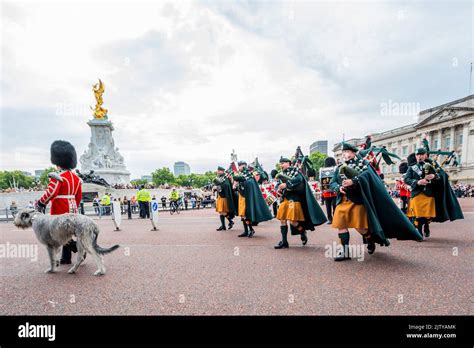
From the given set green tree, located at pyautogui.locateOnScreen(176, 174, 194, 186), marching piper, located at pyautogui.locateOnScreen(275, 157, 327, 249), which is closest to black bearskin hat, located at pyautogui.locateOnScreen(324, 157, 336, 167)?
marching piper, located at pyautogui.locateOnScreen(275, 157, 327, 249)

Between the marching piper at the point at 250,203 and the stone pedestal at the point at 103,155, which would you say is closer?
the marching piper at the point at 250,203

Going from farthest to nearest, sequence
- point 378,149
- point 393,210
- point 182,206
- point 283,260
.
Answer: point 182,206
point 378,149
point 283,260
point 393,210

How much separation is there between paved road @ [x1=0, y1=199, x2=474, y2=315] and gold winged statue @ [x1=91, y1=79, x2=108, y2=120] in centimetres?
4253

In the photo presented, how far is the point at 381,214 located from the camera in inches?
195

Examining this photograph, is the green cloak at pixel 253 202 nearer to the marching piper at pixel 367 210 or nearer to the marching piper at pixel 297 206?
the marching piper at pixel 297 206

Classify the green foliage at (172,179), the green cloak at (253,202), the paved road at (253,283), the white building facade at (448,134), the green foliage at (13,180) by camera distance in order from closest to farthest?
the paved road at (253,283), the green cloak at (253,202), the white building facade at (448,134), the green foliage at (13,180), the green foliage at (172,179)

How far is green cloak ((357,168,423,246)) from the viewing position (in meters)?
4.72

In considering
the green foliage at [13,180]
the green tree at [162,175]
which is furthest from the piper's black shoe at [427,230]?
the green foliage at [13,180]

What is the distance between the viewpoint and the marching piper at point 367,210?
15.7 ft

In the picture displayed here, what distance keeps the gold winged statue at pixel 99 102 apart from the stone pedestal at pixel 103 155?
71.5 inches
